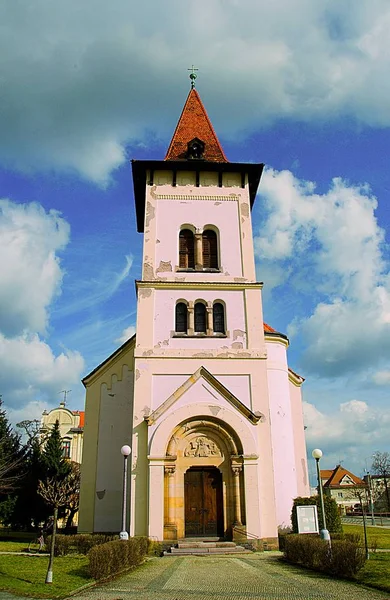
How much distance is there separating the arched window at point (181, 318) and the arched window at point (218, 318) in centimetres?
142

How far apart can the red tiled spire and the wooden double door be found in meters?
16.9

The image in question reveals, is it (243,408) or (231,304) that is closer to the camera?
(243,408)

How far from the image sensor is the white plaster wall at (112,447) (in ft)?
77.6

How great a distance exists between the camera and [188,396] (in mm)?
22578

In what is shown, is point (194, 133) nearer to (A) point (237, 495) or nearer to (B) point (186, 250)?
(B) point (186, 250)

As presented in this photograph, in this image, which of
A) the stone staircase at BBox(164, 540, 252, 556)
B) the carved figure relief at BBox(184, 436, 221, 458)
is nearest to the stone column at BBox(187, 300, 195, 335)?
the carved figure relief at BBox(184, 436, 221, 458)

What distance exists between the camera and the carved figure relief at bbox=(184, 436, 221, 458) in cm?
2205

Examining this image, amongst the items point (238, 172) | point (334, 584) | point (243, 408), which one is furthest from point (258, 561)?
point (238, 172)

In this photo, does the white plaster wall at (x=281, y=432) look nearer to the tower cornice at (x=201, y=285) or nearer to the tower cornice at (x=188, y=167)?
the tower cornice at (x=201, y=285)

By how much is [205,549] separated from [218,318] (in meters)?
10.2

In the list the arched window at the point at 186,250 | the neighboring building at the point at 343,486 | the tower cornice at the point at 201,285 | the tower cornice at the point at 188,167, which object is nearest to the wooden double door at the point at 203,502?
the tower cornice at the point at 201,285

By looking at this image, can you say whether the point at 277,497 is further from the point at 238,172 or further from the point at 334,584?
the point at 238,172

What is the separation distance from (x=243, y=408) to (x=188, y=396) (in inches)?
97.1

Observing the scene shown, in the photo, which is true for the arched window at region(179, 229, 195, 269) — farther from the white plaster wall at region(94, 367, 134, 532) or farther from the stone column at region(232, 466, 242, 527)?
the stone column at region(232, 466, 242, 527)
